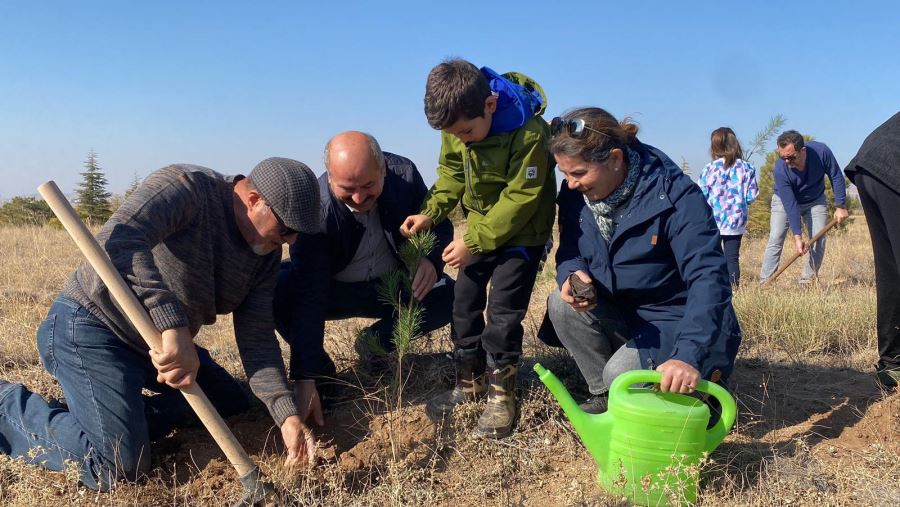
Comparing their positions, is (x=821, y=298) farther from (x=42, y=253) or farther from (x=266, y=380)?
(x=42, y=253)

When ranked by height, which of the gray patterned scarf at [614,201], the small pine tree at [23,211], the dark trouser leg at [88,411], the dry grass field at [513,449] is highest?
the gray patterned scarf at [614,201]

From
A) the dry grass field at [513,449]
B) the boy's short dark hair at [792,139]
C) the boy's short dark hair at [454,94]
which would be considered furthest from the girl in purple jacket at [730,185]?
the boy's short dark hair at [454,94]

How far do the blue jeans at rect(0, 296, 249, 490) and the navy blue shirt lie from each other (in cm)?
685

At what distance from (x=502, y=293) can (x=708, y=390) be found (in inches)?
39.6

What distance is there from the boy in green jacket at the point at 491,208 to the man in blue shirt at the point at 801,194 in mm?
5166

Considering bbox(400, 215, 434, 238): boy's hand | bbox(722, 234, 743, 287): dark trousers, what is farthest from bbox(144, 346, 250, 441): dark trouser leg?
bbox(722, 234, 743, 287): dark trousers

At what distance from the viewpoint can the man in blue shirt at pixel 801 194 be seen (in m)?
7.03

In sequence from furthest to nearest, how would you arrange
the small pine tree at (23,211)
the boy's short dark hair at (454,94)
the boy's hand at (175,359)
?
1. the small pine tree at (23,211)
2. the boy's short dark hair at (454,94)
3. the boy's hand at (175,359)

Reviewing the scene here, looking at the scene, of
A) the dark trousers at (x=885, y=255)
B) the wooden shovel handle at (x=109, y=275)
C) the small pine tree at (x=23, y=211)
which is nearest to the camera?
the wooden shovel handle at (x=109, y=275)

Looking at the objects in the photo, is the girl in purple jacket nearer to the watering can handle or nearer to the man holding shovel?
the watering can handle

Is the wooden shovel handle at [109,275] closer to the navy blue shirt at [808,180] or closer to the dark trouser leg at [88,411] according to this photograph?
the dark trouser leg at [88,411]

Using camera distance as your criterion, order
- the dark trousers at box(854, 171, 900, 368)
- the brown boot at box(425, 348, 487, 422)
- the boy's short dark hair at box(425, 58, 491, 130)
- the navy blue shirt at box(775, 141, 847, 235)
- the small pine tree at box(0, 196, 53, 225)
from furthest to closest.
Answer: the small pine tree at box(0, 196, 53, 225) < the navy blue shirt at box(775, 141, 847, 235) < the brown boot at box(425, 348, 487, 422) < the dark trousers at box(854, 171, 900, 368) < the boy's short dark hair at box(425, 58, 491, 130)

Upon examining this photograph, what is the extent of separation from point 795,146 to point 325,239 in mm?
5755

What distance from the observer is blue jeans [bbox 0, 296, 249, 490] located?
263 cm
